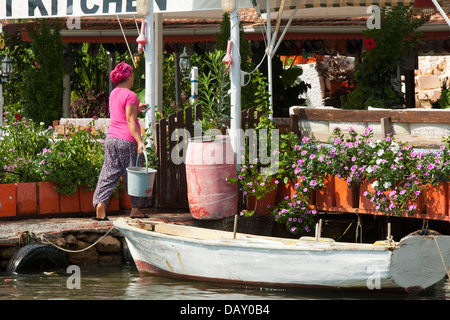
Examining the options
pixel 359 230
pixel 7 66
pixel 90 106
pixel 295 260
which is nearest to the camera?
pixel 295 260

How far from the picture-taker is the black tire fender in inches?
334

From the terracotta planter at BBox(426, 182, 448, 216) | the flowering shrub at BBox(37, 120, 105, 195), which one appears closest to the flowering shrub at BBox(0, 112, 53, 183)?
the flowering shrub at BBox(37, 120, 105, 195)

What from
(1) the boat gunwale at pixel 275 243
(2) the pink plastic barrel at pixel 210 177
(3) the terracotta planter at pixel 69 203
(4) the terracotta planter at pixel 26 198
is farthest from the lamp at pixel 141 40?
(1) the boat gunwale at pixel 275 243

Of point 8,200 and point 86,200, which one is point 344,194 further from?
point 8,200

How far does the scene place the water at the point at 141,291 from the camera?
779 centimetres

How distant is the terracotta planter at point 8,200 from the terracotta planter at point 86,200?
739mm

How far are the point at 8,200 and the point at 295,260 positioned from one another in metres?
3.33

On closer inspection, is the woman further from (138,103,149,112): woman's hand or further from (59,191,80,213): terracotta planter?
(59,191,80,213): terracotta planter

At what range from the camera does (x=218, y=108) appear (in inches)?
401

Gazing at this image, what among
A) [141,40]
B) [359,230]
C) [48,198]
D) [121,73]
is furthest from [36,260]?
[359,230]

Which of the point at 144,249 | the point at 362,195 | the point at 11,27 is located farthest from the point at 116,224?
the point at 11,27

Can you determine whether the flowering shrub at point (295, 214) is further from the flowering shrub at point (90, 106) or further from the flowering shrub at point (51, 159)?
the flowering shrub at point (90, 106)

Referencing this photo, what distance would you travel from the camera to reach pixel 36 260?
8602 millimetres

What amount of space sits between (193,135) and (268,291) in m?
2.57
